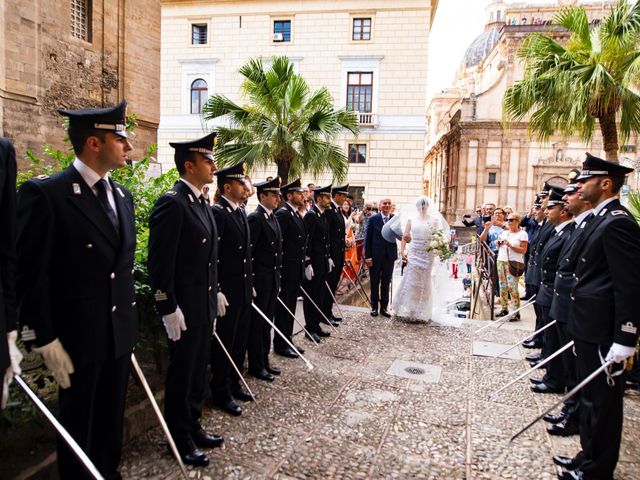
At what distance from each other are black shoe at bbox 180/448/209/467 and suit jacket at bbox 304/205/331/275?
3.90 meters

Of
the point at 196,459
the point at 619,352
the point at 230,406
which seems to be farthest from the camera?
the point at 230,406

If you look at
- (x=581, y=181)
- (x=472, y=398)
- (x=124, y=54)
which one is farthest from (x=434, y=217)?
(x=124, y=54)

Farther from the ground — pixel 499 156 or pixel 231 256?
pixel 499 156

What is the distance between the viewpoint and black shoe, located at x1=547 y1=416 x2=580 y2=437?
409 cm

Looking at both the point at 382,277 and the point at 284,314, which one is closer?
the point at 284,314

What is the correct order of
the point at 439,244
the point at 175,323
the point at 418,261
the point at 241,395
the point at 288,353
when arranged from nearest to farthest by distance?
1. the point at 175,323
2. the point at 241,395
3. the point at 288,353
4. the point at 439,244
5. the point at 418,261

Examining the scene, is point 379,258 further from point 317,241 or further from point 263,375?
point 263,375

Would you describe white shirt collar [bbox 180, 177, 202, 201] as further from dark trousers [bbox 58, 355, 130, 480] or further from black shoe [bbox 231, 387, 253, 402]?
black shoe [bbox 231, 387, 253, 402]

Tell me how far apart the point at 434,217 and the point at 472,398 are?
3975mm

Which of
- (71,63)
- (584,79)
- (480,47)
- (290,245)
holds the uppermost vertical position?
(480,47)

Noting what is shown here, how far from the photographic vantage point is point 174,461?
135 inches

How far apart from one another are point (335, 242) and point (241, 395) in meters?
3.88

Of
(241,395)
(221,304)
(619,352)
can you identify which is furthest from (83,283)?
(619,352)

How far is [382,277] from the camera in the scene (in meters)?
8.48
